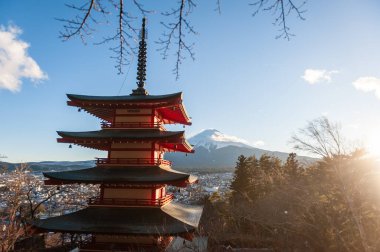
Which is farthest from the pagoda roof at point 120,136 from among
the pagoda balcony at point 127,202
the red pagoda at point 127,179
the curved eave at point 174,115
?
the pagoda balcony at point 127,202

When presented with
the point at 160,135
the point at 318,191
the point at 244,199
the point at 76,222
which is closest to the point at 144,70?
the point at 160,135

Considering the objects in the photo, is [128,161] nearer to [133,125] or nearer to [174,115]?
[133,125]

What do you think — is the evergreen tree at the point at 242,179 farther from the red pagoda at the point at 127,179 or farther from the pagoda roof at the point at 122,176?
the pagoda roof at the point at 122,176

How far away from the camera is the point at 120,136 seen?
1520 cm

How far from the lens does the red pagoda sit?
13.6 meters

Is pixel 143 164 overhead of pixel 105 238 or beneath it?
overhead

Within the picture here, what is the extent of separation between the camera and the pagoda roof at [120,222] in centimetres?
1318

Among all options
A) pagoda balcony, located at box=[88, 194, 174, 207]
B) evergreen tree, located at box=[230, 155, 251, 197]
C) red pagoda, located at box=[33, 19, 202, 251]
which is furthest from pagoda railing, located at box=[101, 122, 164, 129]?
evergreen tree, located at box=[230, 155, 251, 197]

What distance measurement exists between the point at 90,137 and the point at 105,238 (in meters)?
5.22

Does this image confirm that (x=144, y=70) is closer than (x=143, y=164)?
No

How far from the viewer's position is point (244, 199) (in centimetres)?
3756

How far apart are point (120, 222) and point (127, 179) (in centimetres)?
203

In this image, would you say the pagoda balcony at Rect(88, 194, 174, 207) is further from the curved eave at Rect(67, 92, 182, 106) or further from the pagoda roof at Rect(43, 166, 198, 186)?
the curved eave at Rect(67, 92, 182, 106)

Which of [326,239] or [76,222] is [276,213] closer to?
→ [326,239]
